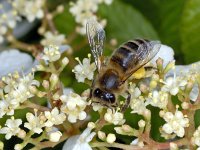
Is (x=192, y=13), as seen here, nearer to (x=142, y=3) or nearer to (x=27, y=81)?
(x=142, y=3)

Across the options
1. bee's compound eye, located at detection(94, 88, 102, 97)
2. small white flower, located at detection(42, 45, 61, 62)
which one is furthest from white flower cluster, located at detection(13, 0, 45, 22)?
bee's compound eye, located at detection(94, 88, 102, 97)

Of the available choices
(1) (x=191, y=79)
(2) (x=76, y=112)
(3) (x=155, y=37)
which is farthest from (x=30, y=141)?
(3) (x=155, y=37)

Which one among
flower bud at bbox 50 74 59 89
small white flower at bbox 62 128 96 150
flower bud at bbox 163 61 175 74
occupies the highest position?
flower bud at bbox 163 61 175 74

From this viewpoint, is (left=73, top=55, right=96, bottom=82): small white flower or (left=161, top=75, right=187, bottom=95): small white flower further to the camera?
(left=73, top=55, right=96, bottom=82): small white flower

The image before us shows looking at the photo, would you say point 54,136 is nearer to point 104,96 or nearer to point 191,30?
point 104,96

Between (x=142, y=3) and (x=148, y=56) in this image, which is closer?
(x=148, y=56)

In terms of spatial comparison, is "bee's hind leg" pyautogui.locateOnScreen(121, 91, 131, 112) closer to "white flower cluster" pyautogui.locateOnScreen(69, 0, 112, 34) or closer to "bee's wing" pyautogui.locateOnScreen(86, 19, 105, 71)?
"bee's wing" pyautogui.locateOnScreen(86, 19, 105, 71)

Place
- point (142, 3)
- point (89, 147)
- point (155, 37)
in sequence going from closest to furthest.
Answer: point (89, 147)
point (155, 37)
point (142, 3)

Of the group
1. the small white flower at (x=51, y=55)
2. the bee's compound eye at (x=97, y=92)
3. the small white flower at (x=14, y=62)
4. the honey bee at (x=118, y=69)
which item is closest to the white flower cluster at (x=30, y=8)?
the small white flower at (x=14, y=62)
